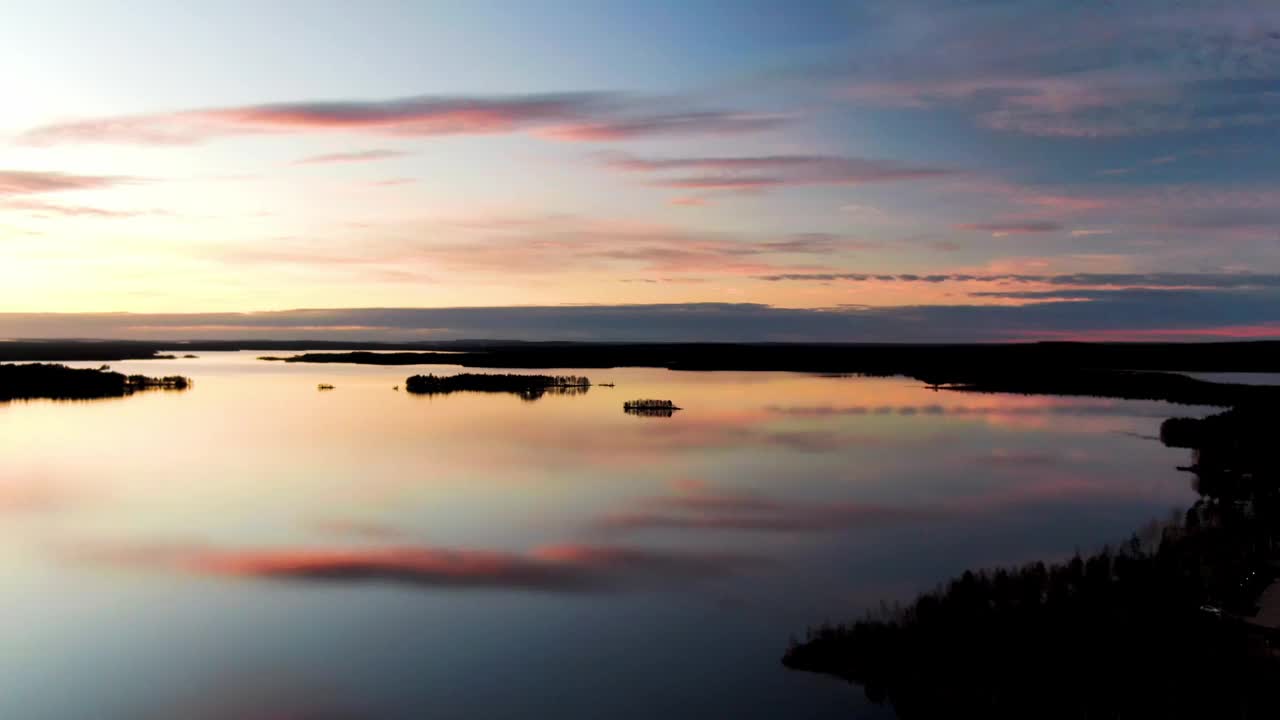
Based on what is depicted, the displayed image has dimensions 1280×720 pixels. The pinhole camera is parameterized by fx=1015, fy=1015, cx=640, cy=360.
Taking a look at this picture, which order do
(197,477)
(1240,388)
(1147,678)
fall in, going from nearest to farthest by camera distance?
(1147,678) < (197,477) < (1240,388)

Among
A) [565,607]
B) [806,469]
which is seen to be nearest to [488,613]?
[565,607]

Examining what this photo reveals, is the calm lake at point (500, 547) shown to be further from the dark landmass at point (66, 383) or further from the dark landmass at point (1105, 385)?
the dark landmass at point (66, 383)

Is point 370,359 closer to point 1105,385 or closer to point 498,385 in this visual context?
point 498,385

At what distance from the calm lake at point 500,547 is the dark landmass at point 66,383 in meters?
17.3

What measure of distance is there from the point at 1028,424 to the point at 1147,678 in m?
37.0

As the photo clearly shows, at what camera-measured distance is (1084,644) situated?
1392 centimetres

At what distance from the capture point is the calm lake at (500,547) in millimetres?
14570

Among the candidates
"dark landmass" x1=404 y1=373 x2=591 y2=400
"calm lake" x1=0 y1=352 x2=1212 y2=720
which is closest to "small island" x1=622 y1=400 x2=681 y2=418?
"calm lake" x1=0 y1=352 x2=1212 y2=720

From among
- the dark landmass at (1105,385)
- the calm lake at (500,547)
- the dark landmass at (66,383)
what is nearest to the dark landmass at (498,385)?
the dark landmass at (66,383)

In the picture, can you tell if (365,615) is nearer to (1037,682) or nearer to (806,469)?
(1037,682)

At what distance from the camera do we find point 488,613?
17.8 metres

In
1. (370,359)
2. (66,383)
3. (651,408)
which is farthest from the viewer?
(370,359)

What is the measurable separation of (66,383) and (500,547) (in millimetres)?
59061

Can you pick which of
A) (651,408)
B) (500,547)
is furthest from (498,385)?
(500,547)
